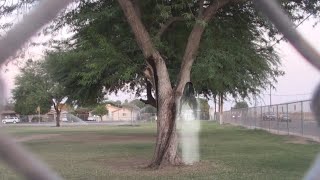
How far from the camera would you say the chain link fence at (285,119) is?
27.3 meters

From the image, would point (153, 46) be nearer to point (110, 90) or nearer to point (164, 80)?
point (164, 80)

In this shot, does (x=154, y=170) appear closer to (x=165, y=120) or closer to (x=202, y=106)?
(x=165, y=120)

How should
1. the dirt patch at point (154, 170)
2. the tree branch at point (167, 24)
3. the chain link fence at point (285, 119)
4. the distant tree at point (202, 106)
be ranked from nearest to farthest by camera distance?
the dirt patch at point (154, 170) → the tree branch at point (167, 24) → the distant tree at point (202, 106) → the chain link fence at point (285, 119)

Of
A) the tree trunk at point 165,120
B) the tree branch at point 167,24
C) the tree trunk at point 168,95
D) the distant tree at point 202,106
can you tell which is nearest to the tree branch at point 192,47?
the tree trunk at point 168,95

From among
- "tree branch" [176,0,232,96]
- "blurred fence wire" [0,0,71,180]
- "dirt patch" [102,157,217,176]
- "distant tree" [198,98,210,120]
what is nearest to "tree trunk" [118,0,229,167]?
"tree branch" [176,0,232,96]

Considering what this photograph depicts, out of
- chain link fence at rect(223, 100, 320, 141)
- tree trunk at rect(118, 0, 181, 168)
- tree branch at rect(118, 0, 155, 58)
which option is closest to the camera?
tree branch at rect(118, 0, 155, 58)

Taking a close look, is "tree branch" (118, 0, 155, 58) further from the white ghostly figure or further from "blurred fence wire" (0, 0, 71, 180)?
"blurred fence wire" (0, 0, 71, 180)

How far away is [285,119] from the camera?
113 feet

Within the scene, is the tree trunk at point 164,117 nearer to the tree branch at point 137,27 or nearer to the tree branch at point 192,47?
the tree branch at point 137,27

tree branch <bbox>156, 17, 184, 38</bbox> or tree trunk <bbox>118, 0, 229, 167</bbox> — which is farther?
tree branch <bbox>156, 17, 184, 38</bbox>

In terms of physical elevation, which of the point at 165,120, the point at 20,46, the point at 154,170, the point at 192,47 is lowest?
the point at 154,170

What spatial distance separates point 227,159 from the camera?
56.2ft

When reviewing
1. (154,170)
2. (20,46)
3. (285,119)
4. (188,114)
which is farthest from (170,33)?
(285,119)

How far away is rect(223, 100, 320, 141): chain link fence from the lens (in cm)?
2733
